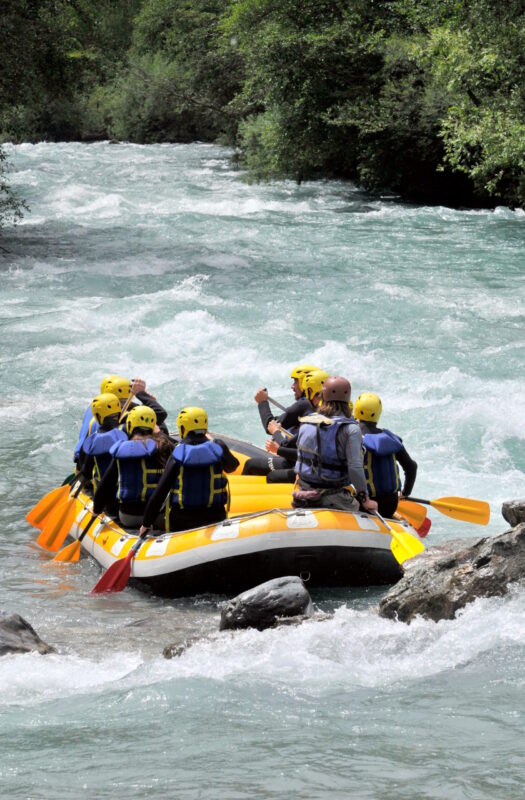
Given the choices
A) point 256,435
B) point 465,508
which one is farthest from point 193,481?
point 256,435

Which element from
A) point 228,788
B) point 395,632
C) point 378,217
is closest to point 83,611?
point 395,632

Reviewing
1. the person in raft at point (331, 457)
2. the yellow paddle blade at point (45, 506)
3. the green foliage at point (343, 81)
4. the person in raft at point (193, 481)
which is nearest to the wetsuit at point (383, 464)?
the person in raft at point (331, 457)

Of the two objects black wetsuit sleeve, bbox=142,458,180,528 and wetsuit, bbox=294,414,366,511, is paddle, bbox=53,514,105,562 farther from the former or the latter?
wetsuit, bbox=294,414,366,511

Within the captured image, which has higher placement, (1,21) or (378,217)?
(1,21)

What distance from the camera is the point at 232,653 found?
516cm

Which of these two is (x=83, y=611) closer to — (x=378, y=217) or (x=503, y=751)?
(x=503, y=751)

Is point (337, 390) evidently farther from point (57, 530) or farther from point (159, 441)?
point (57, 530)

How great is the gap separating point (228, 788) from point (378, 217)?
18.7 meters

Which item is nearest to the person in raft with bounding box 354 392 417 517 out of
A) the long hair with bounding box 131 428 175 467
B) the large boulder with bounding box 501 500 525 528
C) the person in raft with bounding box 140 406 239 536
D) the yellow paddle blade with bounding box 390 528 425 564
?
the yellow paddle blade with bounding box 390 528 425 564

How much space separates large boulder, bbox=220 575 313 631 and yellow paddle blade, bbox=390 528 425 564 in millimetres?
820

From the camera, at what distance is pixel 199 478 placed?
21.5 feet

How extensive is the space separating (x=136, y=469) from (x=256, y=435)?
3.44m

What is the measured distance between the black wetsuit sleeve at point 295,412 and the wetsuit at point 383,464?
25.2 inches

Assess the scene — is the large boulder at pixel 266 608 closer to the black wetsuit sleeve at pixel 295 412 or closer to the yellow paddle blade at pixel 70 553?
the black wetsuit sleeve at pixel 295 412
